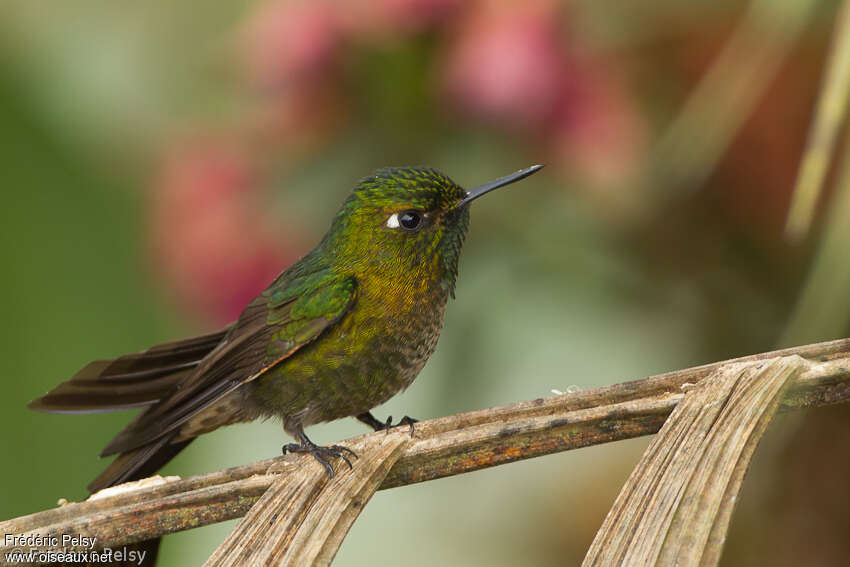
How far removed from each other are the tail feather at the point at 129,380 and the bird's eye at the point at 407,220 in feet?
0.88

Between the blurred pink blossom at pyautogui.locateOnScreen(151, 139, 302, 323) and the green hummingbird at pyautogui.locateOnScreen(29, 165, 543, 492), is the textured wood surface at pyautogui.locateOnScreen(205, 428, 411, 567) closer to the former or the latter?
the green hummingbird at pyautogui.locateOnScreen(29, 165, 543, 492)

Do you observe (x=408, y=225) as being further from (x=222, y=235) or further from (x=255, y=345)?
(x=222, y=235)

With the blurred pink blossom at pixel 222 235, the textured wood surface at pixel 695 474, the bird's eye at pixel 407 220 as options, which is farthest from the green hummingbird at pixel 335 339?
the textured wood surface at pixel 695 474

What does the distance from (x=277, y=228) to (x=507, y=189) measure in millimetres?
393

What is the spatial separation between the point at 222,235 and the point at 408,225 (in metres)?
0.55

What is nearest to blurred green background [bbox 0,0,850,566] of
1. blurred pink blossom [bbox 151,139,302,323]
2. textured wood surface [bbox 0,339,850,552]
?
blurred pink blossom [bbox 151,139,302,323]

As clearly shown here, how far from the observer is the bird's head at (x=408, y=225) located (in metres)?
1.23

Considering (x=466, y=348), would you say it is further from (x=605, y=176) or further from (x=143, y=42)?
(x=143, y=42)

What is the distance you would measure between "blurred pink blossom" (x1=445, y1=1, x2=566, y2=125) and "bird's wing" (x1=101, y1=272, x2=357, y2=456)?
0.44 metres

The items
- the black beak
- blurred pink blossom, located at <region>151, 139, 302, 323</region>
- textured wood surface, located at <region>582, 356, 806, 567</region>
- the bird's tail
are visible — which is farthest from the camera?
blurred pink blossom, located at <region>151, 139, 302, 323</region>

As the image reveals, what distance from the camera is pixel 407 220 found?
1.24 metres

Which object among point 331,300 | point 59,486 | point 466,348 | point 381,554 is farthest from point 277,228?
point 59,486

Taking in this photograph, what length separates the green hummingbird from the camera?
115 centimetres

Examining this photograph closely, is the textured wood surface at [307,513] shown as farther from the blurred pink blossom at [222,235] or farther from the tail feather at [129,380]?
the blurred pink blossom at [222,235]
